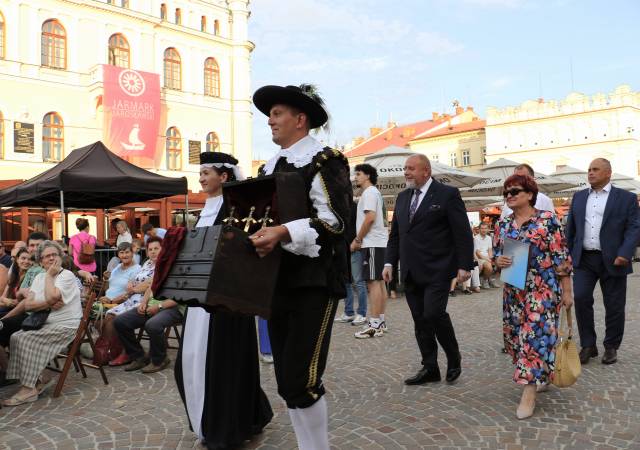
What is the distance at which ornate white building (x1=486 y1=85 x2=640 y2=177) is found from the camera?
156ft

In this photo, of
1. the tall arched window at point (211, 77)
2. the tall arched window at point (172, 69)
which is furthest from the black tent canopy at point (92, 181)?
the tall arched window at point (211, 77)

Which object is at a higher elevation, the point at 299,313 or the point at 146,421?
the point at 299,313

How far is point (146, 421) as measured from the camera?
4.12m

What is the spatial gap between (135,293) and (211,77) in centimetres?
2677

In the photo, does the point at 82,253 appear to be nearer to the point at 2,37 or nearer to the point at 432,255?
the point at 432,255

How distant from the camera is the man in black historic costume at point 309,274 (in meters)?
2.56

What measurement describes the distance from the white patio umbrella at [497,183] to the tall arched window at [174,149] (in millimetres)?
18020

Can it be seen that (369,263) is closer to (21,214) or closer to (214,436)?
(214,436)

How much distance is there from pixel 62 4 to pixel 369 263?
2422cm

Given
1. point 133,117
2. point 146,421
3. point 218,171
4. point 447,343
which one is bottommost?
point 146,421

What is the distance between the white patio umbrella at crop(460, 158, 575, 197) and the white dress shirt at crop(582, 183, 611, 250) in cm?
907

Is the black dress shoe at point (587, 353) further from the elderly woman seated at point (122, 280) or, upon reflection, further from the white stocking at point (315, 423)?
the elderly woman seated at point (122, 280)

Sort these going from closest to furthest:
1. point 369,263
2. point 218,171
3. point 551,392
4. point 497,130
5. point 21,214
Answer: point 218,171 → point 551,392 → point 369,263 → point 21,214 → point 497,130

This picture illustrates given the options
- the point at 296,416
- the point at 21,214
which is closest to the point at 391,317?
the point at 296,416
